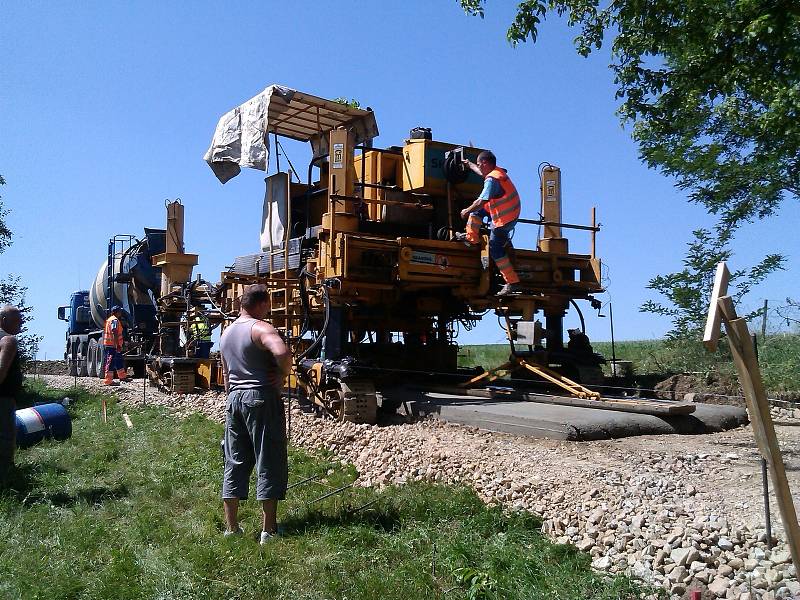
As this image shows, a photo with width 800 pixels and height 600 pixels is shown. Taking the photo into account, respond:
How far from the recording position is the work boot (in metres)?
9.38

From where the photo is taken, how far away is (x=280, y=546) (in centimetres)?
492

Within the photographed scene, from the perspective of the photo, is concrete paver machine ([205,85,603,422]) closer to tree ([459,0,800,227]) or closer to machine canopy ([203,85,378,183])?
machine canopy ([203,85,378,183])

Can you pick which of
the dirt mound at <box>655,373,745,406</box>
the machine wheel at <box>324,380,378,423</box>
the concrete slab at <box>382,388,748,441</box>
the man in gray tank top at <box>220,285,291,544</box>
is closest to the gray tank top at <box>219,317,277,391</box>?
the man in gray tank top at <box>220,285,291,544</box>

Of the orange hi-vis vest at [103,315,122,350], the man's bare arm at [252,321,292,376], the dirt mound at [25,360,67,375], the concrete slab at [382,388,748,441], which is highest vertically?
the orange hi-vis vest at [103,315,122,350]

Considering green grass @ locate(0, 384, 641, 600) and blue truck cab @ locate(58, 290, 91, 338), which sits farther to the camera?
blue truck cab @ locate(58, 290, 91, 338)

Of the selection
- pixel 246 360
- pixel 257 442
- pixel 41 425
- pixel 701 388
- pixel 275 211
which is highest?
pixel 275 211

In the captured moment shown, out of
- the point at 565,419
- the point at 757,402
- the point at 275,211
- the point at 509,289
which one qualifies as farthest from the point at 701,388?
the point at 757,402

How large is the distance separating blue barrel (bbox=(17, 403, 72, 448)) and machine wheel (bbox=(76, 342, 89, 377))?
14145mm

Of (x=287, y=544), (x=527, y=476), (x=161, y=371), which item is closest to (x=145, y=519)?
(x=287, y=544)

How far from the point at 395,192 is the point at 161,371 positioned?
698 cm

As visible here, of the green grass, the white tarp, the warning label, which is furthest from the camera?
the white tarp

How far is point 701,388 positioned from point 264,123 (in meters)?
6.93

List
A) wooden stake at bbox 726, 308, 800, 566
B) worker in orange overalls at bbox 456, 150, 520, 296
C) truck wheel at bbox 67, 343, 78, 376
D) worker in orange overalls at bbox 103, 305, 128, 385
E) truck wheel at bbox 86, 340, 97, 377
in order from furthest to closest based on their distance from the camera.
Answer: truck wheel at bbox 67, 343, 78, 376 < truck wheel at bbox 86, 340, 97, 377 < worker in orange overalls at bbox 103, 305, 128, 385 < worker in orange overalls at bbox 456, 150, 520, 296 < wooden stake at bbox 726, 308, 800, 566

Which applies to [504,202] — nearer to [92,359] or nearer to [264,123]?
[264,123]
